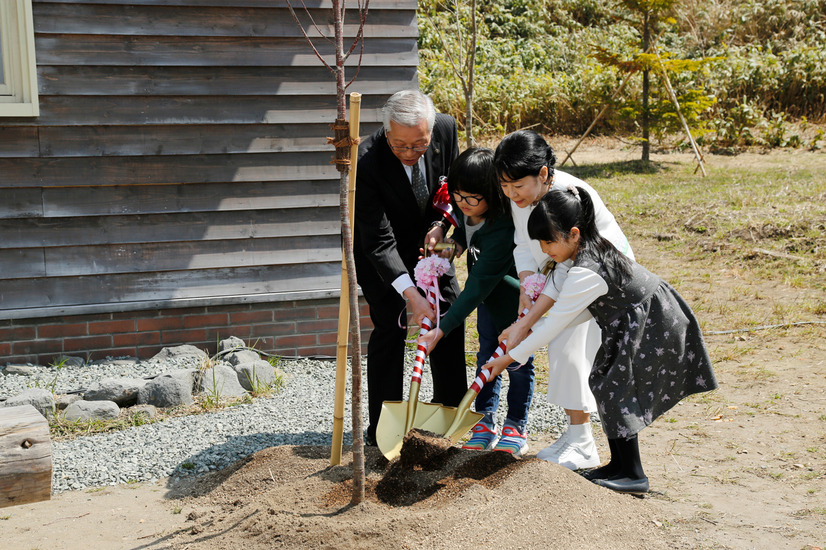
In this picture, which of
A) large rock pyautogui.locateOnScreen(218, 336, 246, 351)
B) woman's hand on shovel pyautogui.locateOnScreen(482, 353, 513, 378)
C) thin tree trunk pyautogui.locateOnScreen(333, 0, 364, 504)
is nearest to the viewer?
thin tree trunk pyautogui.locateOnScreen(333, 0, 364, 504)

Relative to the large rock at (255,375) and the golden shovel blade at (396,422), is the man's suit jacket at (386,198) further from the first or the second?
the large rock at (255,375)

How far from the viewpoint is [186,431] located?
3992mm

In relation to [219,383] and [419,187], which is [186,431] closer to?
[219,383]

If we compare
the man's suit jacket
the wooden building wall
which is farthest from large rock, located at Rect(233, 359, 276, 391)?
the man's suit jacket

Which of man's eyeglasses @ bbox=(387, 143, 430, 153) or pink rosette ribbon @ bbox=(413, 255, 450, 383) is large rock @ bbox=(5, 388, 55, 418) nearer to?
pink rosette ribbon @ bbox=(413, 255, 450, 383)

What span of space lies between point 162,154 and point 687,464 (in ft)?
11.5

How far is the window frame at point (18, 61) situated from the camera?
15.2 ft

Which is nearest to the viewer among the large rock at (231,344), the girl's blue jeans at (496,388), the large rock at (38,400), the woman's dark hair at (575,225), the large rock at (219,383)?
the woman's dark hair at (575,225)

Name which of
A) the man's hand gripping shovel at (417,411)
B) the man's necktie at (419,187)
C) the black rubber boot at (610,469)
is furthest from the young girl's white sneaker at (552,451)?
the man's necktie at (419,187)

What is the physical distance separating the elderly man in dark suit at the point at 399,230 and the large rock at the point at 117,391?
150cm

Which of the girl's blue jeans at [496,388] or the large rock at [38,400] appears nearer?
the girl's blue jeans at [496,388]

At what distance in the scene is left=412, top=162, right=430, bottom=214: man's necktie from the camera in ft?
11.3

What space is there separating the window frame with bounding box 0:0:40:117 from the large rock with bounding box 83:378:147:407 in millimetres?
1695

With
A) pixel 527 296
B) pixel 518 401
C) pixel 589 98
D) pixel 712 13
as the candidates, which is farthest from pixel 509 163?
pixel 712 13
